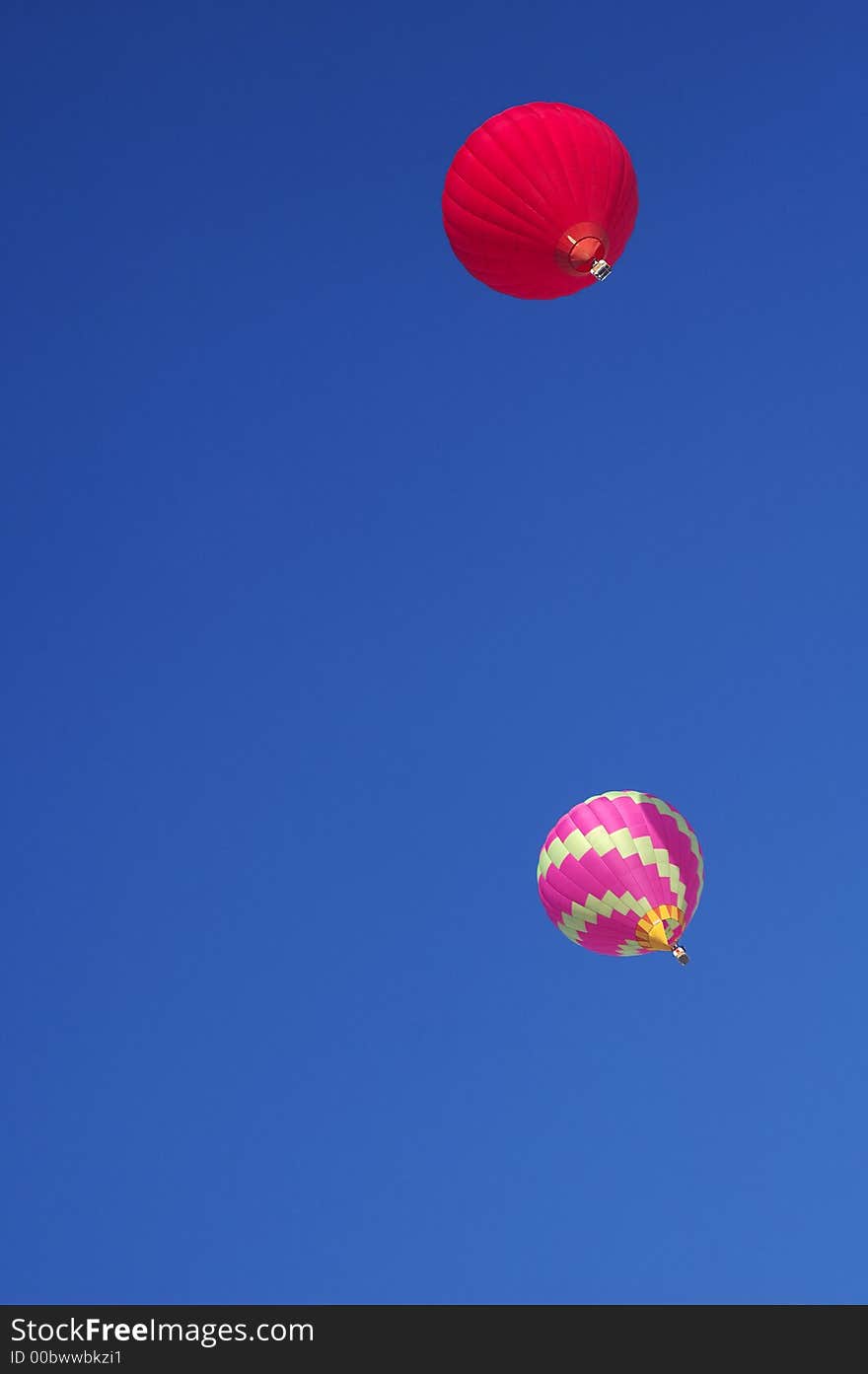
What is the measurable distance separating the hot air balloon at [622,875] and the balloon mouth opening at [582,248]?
7.24 m

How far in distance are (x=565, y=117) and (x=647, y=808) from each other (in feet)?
29.2

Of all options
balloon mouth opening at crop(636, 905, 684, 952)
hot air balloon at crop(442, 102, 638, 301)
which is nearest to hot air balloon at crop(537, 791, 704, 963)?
balloon mouth opening at crop(636, 905, 684, 952)

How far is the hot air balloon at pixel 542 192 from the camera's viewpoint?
15719 millimetres

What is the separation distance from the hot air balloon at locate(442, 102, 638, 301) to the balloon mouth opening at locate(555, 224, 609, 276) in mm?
11

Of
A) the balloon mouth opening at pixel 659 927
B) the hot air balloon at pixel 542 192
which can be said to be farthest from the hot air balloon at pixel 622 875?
the hot air balloon at pixel 542 192

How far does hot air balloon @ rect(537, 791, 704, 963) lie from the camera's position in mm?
18453

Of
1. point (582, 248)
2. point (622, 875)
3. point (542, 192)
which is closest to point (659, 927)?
point (622, 875)

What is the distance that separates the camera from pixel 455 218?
1623cm

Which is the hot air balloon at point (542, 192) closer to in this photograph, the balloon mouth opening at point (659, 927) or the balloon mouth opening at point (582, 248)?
the balloon mouth opening at point (582, 248)

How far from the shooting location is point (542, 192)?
51.4ft

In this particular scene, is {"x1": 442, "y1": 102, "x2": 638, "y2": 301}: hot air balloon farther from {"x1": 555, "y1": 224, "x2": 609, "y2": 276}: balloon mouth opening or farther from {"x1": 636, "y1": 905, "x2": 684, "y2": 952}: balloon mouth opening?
{"x1": 636, "y1": 905, "x2": 684, "y2": 952}: balloon mouth opening

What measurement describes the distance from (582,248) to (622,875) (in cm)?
800

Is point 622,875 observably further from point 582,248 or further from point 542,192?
point 542,192
